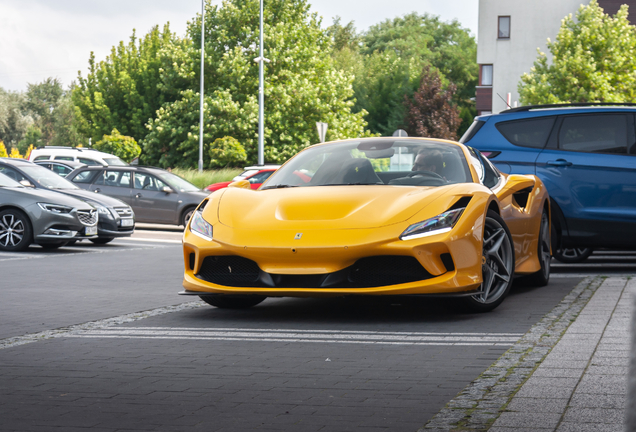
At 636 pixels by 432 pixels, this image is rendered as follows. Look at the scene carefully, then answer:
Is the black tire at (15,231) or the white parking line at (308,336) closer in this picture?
the white parking line at (308,336)

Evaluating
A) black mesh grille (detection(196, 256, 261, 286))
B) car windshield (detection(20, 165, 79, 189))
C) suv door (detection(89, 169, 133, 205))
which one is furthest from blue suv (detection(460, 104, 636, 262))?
suv door (detection(89, 169, 133, 205))

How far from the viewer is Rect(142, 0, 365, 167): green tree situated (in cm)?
4562

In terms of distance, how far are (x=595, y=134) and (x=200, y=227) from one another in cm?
516

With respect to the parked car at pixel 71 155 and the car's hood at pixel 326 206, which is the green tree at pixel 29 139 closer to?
the parked car at pixel 71 155

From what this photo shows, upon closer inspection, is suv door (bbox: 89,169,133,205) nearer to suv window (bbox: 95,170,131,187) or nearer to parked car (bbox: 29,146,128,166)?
suv window (bbox: 95,170,131,187)

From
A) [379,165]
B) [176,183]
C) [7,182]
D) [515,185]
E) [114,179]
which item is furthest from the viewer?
[114,179]

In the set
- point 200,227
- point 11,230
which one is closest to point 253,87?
point 11,230

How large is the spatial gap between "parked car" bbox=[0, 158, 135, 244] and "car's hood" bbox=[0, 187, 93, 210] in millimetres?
441

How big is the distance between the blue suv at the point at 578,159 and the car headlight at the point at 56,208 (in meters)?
6.91

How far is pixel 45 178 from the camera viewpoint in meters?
16.0

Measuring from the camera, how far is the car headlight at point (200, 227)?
658 centimetres

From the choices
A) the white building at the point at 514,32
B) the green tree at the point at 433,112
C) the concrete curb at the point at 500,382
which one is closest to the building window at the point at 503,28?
the white building at the point at 514,32

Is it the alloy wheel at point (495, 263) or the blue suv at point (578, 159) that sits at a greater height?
the blue suv at point (578, 159)

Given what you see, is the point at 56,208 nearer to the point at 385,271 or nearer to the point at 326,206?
the point at 326,206
